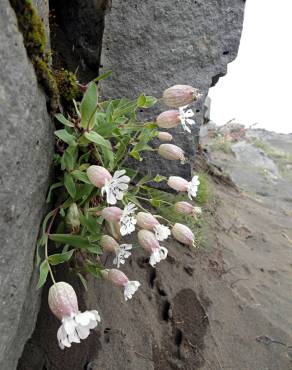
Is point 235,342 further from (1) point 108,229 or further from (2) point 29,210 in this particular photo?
(2) point 29,210

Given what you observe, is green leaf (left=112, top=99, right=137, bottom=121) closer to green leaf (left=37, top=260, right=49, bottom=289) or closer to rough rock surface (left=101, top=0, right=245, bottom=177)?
rough rock surface (left=101, top=0, right=245, bottom=177)

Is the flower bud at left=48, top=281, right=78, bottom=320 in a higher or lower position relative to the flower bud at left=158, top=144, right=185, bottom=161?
lower

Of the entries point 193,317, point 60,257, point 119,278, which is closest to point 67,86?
point 60,257

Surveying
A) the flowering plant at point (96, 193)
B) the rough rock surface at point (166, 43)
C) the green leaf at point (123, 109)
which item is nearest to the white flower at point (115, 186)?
the flowering plant at point (96, 193)

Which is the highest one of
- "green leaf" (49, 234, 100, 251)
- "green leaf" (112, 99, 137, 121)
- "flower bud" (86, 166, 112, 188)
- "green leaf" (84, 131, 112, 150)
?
"green leaf" (112, 99, 137, 121)

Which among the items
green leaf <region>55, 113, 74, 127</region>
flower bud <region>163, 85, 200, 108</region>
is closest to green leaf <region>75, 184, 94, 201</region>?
green leaf <region>55, 113, 74, 127</region>

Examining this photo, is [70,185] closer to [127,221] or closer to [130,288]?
[127,221]
